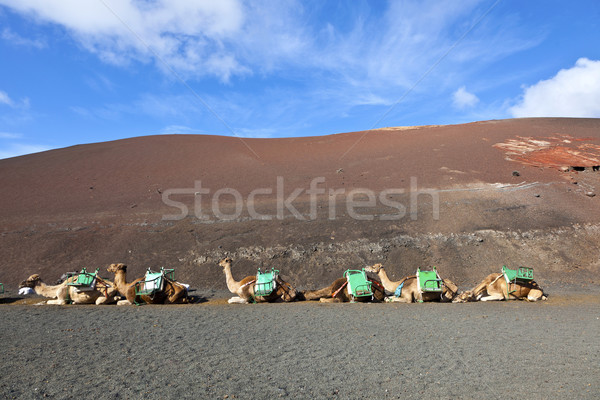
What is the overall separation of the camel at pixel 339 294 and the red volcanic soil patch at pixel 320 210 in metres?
3.42

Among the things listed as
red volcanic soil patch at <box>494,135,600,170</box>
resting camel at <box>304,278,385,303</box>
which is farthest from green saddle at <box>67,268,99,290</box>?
red volcanic soil patch at <box>494,135,600,170</box>

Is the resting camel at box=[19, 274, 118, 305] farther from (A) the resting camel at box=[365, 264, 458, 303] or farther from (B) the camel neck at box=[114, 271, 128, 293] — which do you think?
(A) the resting camel at box=[365, 264, 458, 303]

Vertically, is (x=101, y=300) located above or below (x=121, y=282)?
below

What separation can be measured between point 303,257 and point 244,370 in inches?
451

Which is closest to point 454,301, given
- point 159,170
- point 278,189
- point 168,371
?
point 168,371

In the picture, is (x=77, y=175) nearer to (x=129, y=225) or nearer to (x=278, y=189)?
(x=129, y=225)

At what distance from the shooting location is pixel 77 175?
30703mm

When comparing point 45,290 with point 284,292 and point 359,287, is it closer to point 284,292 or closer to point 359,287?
point 284,292

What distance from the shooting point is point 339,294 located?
11.6m

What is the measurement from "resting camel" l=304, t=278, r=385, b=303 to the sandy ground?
1759mm

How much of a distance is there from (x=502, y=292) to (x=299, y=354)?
313 inches

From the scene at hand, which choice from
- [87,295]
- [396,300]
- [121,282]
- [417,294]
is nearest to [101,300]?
[87,295]

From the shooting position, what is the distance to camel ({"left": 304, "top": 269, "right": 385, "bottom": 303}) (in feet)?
37.6

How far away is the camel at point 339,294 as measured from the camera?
37.6 feet
